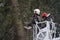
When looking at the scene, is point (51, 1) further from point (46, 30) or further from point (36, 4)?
point (46, 30)

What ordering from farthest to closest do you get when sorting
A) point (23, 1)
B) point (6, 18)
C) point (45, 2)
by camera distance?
point (45, 2) → point (23, 1) → point (6, 18)

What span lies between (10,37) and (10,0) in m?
A: 2.37

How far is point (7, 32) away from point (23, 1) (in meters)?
1.09

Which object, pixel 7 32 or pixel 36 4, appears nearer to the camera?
pixel 7 32

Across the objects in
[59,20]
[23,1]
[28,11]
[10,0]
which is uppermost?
[10,0]

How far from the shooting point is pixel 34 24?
6.43 m

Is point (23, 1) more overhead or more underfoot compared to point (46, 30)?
more overhead

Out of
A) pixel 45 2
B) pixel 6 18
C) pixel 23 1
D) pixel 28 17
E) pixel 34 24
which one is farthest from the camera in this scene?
pixel 45 2

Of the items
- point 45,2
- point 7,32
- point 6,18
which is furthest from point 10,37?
point 45,2

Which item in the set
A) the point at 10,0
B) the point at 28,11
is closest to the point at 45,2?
the point at 28,11

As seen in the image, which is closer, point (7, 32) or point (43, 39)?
point (43, 39)

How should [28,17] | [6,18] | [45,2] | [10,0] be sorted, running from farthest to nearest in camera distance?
1. [45,2]
2. [28,17]
3. [6,18]
4. [10,0]

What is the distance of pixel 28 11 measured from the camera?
27.3ft

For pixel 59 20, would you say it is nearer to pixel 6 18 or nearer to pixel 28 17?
pixel 28 17
